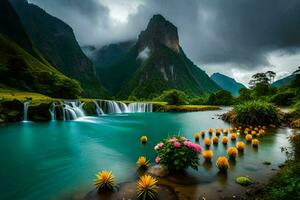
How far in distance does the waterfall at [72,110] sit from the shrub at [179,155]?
42040 millimetres

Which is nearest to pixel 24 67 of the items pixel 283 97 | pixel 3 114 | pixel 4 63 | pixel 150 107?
pixel 4 63

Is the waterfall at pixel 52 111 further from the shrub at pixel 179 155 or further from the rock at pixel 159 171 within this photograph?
the shrub at pixel 179 155

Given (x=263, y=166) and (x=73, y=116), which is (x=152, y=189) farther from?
(x=73, y=116)

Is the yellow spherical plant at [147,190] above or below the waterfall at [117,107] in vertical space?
below

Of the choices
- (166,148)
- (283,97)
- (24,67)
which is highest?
(24,67)

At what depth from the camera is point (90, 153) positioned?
21.1 m

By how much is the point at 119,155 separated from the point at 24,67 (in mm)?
96762

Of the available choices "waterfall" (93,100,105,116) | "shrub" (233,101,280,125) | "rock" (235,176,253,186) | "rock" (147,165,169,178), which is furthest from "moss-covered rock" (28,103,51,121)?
"rock" (235,176,253,186)

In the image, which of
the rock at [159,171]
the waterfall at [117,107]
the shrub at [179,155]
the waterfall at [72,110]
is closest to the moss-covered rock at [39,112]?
the waterfall at [72,110]

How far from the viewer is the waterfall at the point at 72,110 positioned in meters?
51.0

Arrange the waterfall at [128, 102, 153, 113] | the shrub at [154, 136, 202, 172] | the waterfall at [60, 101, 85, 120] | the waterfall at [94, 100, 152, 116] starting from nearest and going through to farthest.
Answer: the shrub at [154, 136, 202, 172], the waterfall at [60, 101, 85, 120], the waterfall at [94, 100, 152, 116], the waterfall at [128, 102, 153, 113]

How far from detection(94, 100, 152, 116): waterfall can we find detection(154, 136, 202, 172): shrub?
182 feet

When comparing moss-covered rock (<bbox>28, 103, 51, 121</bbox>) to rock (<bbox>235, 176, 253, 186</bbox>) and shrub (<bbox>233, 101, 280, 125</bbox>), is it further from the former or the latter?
rock (<bbox>235, 176, 253, 186</bbox>)

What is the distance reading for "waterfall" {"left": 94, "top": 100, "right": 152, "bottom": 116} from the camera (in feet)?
229
